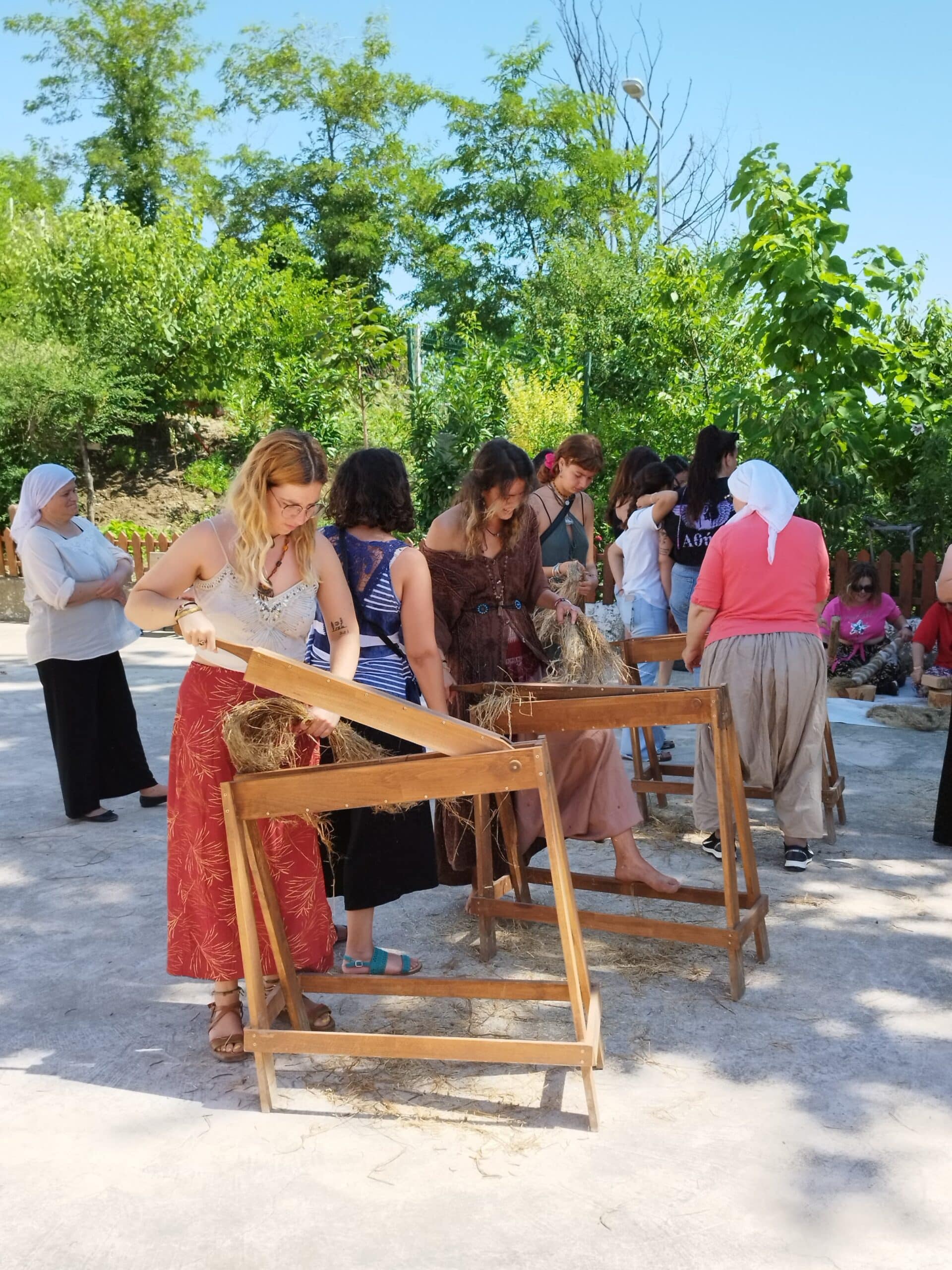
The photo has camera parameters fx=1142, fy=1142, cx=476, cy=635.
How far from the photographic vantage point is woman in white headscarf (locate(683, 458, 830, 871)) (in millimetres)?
4668

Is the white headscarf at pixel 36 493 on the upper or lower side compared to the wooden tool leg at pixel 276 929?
upper

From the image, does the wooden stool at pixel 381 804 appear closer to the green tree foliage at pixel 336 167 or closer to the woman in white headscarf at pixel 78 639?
the woman in white headscarf at pixel 78 639

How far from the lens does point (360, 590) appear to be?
3773mm

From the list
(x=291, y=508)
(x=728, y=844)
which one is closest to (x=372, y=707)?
→ (x=291, y=508)

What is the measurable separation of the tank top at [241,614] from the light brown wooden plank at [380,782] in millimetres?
407

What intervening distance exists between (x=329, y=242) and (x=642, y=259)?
1102 centimetres

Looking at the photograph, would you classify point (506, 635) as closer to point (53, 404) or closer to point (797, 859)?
point (797, 859)

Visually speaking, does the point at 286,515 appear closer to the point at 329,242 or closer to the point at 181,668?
the point at 181,668

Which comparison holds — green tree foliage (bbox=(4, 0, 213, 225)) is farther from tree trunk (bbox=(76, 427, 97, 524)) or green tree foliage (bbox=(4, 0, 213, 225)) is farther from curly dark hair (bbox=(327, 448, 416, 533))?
curly dark hair (bbox=(327, 448, 416, 533))

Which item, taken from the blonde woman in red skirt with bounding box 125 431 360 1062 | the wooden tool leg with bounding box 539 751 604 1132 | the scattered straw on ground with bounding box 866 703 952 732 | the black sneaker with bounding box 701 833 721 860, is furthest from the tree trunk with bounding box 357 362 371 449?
the wooden tool leg with bounding box 539 751 604 1132

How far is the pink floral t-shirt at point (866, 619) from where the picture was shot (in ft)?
30.0

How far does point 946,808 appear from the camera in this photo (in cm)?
525

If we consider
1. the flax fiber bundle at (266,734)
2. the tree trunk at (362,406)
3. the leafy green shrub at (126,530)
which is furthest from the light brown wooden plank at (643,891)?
the tree trunk at (362,406)

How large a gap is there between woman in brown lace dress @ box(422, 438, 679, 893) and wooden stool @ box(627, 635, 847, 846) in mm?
925
